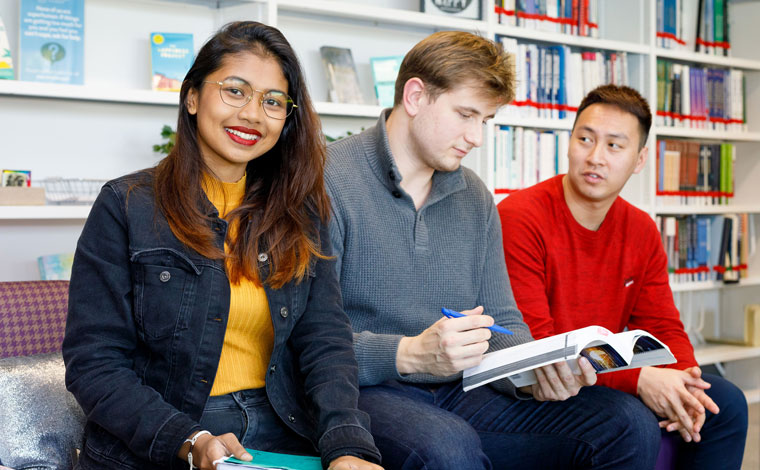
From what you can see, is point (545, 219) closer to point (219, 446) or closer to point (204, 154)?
point (204, 154)

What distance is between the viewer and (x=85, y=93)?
103 inches

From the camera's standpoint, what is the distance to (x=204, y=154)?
5.23ft

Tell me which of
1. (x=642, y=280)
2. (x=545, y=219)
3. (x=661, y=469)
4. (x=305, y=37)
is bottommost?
(x=661, y=469)

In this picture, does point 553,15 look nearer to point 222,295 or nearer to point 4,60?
point 4,60

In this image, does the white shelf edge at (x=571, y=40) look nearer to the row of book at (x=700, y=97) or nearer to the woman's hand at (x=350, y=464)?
the row of book at (x=700, y=97)

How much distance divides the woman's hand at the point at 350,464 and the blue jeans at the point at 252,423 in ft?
0.70

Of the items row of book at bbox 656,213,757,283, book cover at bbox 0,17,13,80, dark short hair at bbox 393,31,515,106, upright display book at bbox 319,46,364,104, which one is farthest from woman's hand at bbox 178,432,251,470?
row of book at bbox 656,213,757,283

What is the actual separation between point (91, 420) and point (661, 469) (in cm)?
142

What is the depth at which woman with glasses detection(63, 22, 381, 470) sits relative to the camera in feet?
4.48

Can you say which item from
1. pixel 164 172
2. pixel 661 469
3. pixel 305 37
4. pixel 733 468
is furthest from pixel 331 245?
pixel 305 37

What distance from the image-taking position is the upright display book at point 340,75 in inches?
125

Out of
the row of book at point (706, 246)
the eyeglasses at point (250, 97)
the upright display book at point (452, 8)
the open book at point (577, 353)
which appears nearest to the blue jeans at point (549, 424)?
the open book at point (577, 353)

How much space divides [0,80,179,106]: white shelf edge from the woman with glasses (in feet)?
3.83

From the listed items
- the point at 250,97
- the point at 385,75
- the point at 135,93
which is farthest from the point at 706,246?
the point at 250,97
